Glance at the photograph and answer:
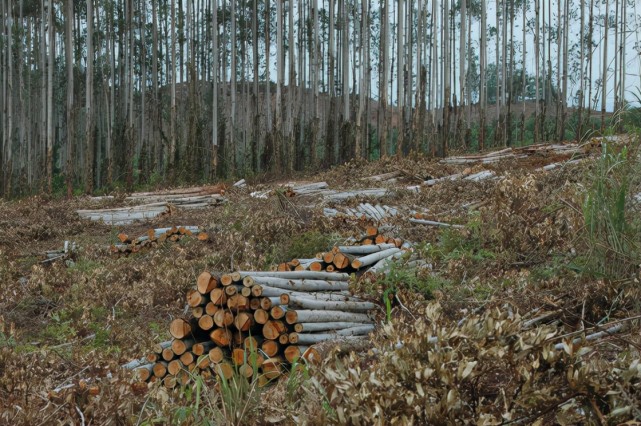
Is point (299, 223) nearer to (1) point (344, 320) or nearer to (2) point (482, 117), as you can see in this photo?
(1) point (344, 320)

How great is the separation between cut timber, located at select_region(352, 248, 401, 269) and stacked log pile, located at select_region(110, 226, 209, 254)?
320 centimetres

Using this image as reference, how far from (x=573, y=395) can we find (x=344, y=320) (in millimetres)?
2760

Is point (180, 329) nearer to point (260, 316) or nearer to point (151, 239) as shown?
point (260, 316)

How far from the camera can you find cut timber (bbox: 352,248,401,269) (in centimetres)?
553

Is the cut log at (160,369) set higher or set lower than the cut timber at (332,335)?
lower

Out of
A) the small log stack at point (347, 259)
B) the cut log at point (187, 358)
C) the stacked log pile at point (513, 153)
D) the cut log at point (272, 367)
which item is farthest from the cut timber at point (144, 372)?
the stacked log pile at point (513, 153)

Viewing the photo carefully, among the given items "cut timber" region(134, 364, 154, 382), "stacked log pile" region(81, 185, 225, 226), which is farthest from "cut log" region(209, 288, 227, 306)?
"stacked log pile" region(81, 185, 225, 226)

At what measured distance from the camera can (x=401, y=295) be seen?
508cm

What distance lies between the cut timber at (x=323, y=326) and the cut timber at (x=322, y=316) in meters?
0.03

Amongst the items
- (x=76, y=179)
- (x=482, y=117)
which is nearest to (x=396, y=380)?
(x=482, y=117)

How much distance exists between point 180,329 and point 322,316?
3.27 ft

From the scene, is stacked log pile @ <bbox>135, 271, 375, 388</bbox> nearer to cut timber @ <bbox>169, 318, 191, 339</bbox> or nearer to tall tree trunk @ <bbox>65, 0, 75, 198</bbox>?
cut timber @ <bbox>169, 318, 191, 339</bbox>

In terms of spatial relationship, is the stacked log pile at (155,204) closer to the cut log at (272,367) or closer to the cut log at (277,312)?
the cut log at (277,312)

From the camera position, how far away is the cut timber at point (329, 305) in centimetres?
470
